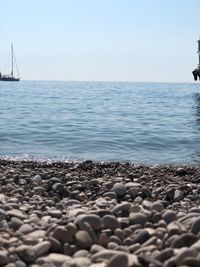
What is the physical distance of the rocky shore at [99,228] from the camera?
3.77m

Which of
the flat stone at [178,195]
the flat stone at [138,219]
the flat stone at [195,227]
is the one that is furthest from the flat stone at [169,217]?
the flat stone at [178,195]

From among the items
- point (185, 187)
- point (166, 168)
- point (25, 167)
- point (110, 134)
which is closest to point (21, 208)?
point (185, 187)

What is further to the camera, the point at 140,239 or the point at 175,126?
the point at 175,126

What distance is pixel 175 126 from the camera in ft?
64.8

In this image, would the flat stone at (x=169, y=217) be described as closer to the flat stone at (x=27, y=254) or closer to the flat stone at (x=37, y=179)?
the flat stone at (x=27, y=254)

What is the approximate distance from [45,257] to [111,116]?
1990cm

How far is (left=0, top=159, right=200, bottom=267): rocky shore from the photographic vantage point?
3.77m

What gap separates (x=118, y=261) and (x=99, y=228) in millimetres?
960

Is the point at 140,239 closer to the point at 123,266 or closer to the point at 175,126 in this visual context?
the point at 123,266

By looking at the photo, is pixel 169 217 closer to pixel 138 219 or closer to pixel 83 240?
pixel 138 219

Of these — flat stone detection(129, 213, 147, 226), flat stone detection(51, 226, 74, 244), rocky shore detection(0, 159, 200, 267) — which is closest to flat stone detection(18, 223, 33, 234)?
rocky shore detection(0, 159, 200, 267)

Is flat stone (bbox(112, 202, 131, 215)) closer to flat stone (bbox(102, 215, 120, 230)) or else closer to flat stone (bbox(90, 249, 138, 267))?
flat stone (bbox(102, 215, 120, 230))

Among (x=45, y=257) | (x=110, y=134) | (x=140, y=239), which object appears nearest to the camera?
(x=45, y=257)

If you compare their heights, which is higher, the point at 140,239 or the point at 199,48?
the point at 199,48
